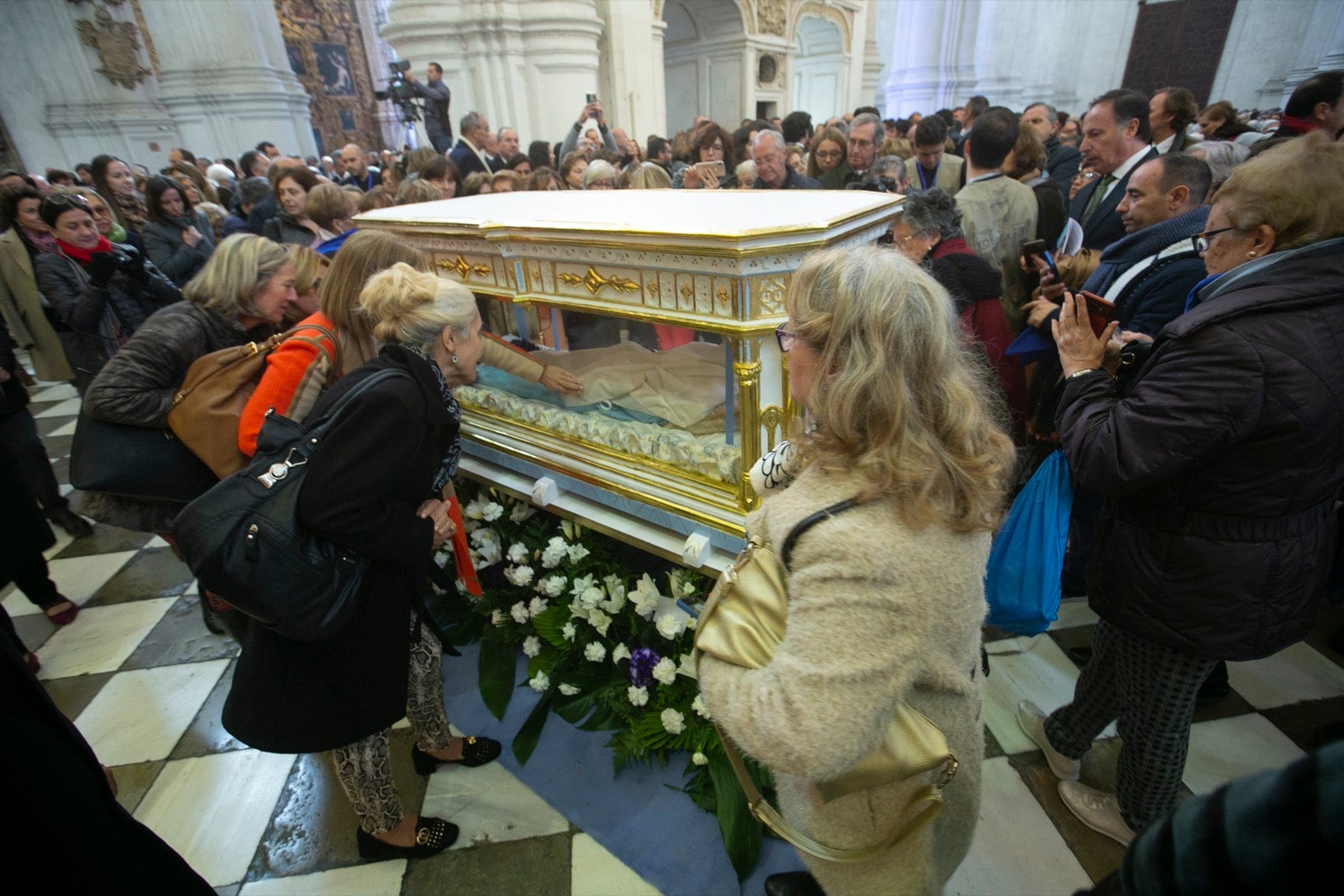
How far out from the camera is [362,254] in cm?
196

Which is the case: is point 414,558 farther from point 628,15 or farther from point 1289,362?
point 628,15

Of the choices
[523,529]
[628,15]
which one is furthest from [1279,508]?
[628,15]

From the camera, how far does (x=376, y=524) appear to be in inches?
56.9

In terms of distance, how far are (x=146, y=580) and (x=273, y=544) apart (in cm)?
295

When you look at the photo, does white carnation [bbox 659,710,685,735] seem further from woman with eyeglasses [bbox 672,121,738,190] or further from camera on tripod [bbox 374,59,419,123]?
camera on tripod [bbox 374,59,419,123]

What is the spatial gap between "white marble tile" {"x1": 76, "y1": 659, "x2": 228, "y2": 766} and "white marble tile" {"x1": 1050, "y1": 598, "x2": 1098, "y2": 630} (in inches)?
142

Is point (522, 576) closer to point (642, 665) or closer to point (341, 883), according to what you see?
point (642, 665)

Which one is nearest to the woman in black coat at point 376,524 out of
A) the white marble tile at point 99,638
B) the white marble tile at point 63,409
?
the white marble tile at point 99,638

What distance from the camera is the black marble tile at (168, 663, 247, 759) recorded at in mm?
2410

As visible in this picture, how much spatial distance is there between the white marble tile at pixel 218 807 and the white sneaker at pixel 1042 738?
2.59 metres

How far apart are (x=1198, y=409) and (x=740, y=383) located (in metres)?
1.06

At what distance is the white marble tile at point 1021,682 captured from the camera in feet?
7.46

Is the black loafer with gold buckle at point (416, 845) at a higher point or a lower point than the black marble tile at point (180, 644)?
higher

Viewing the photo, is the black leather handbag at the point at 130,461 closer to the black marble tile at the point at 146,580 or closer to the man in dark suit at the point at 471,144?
the black marble tile at the point at 146,580
